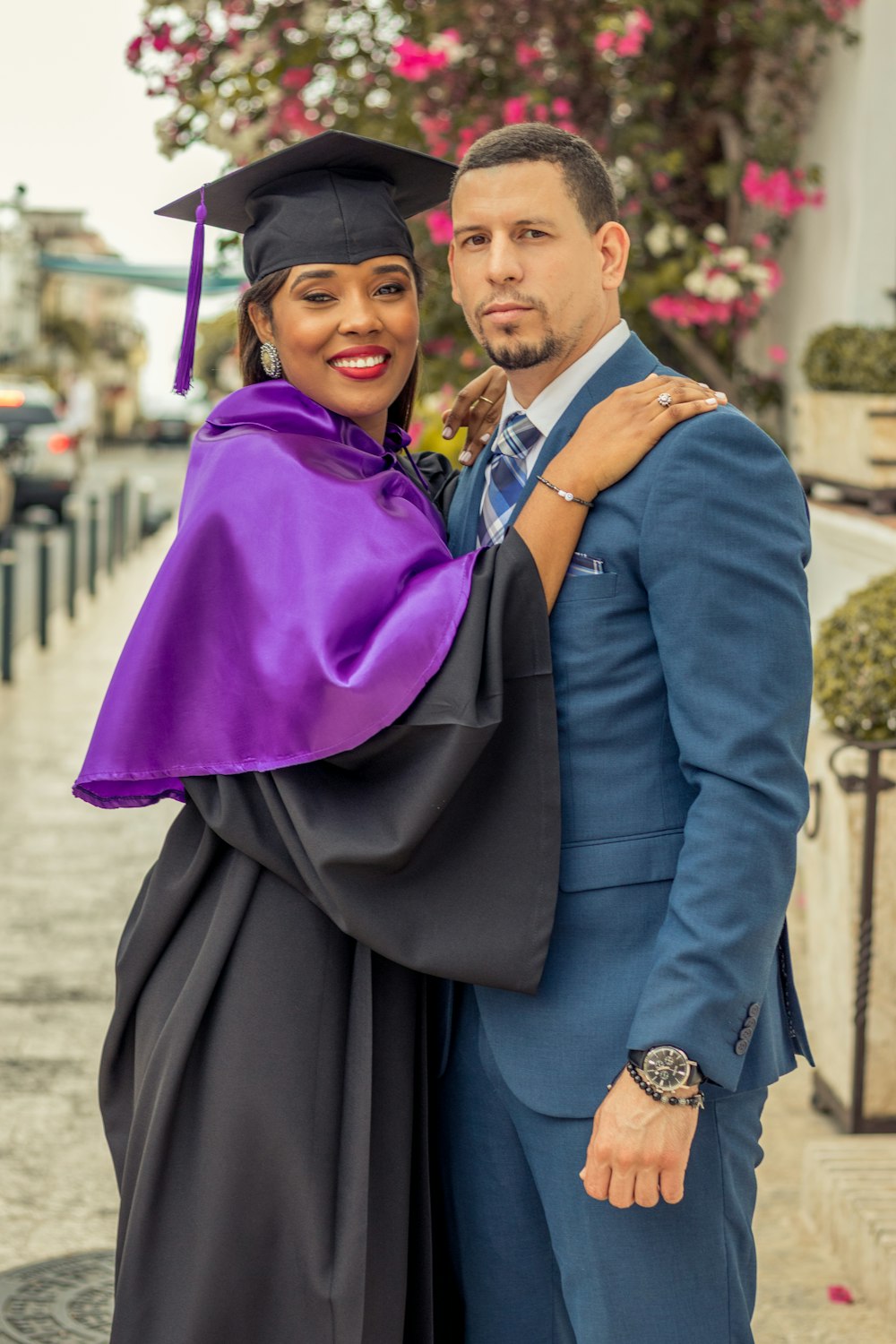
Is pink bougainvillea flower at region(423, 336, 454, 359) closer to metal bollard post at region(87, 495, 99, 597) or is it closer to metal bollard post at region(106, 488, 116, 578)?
metal bollard post at region(87, 495, 99, 597)

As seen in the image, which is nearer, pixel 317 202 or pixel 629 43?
pixel 317 202

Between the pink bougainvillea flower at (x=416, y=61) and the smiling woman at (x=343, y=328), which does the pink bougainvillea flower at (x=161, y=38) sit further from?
the smiling woman at (x=343, y=328)

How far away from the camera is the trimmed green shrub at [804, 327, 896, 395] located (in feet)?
18.8

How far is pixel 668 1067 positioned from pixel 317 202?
4.34 ft

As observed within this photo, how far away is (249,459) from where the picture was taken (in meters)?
2.30

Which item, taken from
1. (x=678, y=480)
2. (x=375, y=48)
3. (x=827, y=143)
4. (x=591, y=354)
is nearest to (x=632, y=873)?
(x=678, y=480)

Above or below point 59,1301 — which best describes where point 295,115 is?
above

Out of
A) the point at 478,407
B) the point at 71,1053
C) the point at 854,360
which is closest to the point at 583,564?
the point at 478,407

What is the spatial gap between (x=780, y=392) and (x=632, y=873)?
19.5 feet

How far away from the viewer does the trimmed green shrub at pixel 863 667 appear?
4.10 meters

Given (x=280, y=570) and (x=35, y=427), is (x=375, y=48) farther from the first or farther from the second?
(x=35, y=427)

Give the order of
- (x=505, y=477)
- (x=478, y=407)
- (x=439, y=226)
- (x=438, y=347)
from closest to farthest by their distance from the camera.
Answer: (x=505, y=477) → (x=478, y=407) → (x=439, y=226) → (x=438, y=347)

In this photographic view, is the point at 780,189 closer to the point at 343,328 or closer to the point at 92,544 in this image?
the point at 343,328

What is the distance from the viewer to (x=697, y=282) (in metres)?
6.96
